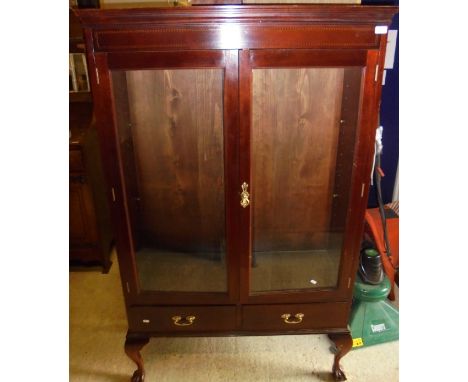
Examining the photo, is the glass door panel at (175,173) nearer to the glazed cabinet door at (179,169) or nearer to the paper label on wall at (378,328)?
the glazed cabinet door at (179,169)

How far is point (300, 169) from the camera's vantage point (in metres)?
1.29

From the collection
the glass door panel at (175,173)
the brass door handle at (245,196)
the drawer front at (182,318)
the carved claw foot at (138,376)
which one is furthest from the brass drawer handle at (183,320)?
the brass door handle at (245,196)

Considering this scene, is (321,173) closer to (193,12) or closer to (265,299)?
(265,299)

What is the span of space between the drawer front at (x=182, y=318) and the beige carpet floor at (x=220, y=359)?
0.33m

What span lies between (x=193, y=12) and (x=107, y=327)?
159 cm

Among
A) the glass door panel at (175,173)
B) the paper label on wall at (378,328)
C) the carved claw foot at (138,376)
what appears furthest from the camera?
the paper label on wall at (378,328)

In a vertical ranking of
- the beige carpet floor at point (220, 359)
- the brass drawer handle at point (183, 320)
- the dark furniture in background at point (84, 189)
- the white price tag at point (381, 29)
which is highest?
the white price tag at point (381, 29)

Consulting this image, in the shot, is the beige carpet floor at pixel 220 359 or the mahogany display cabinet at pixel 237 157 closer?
the mahogany display cabinet at pixel 237 157

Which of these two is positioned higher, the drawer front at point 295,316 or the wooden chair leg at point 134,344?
the drawer front at point 295,316

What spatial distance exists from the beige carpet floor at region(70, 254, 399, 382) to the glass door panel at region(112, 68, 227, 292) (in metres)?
0.50

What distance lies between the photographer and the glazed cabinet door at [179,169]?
1074 mm
